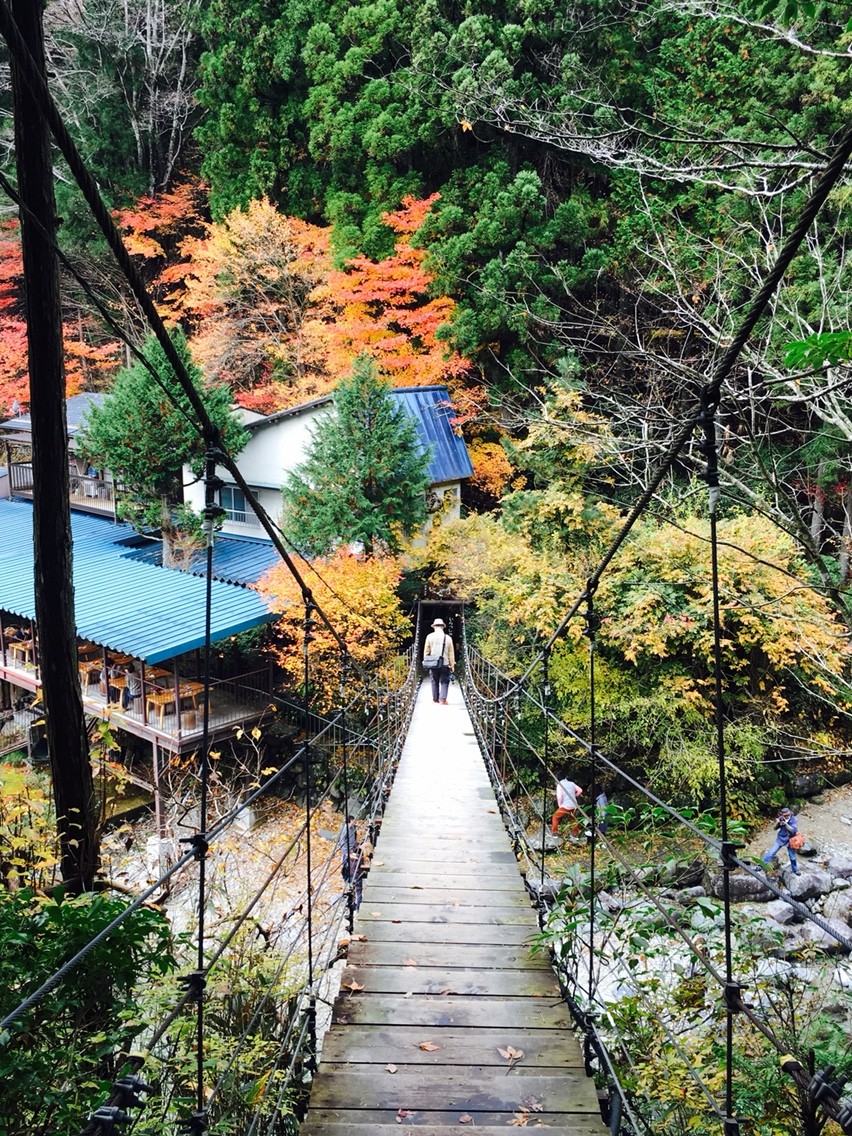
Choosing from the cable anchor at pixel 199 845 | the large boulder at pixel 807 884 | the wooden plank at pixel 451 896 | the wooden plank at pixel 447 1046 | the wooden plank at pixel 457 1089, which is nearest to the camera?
the cable anchor at pixel 199 845

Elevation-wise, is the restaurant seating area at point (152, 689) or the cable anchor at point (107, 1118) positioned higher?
the cable anchor at point (107, 1118)

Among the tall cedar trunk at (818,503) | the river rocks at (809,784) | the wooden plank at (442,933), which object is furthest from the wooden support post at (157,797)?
the tall cedar trunk at (818,503)

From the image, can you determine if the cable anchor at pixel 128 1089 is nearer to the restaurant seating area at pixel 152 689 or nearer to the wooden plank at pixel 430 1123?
the wooden plank at pixel 430 1123

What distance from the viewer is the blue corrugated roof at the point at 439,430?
14078 mm

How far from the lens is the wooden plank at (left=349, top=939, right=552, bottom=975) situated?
3.09 m

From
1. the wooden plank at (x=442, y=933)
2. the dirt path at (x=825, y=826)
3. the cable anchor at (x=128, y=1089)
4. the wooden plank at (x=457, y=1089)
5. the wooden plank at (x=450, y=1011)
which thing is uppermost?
the cable anchor at (x=128, y=1089)

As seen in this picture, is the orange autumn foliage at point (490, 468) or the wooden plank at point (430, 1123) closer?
the wooden plank at point (430, 1123)

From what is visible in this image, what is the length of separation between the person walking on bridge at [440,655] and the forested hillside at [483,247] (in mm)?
1096

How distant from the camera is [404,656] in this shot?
10.7 metres

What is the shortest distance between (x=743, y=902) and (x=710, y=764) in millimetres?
1561

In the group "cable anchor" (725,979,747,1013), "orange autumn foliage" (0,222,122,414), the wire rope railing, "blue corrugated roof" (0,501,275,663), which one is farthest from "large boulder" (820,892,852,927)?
"orange autumn foliage" (0,222,122,414)

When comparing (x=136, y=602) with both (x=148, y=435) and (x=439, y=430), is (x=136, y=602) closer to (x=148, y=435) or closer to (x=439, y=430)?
(x=148, y=435)

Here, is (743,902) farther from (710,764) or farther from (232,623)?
(232,623)

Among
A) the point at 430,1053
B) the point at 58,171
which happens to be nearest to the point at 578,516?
the point at 430,1053
